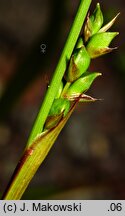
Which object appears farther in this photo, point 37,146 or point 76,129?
point 76,129

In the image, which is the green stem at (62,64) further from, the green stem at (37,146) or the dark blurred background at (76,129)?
the dark blurred background at (76,129)

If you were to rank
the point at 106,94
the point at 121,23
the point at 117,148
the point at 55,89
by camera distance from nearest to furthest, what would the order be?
the point at 55,89, the point at 117,148, the point at 106,94, the point at 121,23

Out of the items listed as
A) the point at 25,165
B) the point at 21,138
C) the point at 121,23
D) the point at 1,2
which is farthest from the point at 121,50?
the point at 25,165

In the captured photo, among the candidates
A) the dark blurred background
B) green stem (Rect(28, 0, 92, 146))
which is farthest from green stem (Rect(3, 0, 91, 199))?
the dark blurred background

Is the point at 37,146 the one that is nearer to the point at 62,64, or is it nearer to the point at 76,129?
the point at 62,64

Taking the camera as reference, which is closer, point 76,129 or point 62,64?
point 62,64

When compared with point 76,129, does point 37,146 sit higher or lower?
higher

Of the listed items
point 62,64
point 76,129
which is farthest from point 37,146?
point 76,129

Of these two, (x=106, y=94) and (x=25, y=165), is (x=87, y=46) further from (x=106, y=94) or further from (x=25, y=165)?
(x=106, y=94)
